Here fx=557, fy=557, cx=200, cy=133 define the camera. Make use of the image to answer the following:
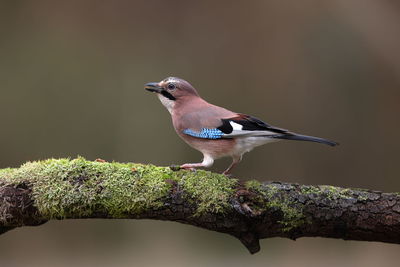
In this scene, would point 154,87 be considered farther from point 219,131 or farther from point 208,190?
point 208,190

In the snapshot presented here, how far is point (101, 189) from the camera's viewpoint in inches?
133

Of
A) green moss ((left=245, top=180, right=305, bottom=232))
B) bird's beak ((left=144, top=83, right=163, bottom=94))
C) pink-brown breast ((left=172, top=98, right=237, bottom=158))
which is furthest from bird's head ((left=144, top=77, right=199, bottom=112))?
green moss ((left=245, top=180, right=305, bottom=232))

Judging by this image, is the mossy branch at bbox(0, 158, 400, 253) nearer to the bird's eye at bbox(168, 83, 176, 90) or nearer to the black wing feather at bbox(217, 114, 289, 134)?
the black wing feather at bbox(217, 114, 289, 134)

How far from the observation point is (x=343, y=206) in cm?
351

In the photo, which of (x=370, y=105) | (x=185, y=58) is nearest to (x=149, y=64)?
(x=185, y=58)

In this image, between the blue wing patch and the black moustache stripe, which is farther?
the black moustache stripe

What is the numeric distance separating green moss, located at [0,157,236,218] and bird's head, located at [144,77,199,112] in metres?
1.45

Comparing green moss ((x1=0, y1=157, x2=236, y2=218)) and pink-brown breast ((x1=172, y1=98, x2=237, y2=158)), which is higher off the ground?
pink-brown breast ((x1=172, y1=98, x2=237, y2=158))

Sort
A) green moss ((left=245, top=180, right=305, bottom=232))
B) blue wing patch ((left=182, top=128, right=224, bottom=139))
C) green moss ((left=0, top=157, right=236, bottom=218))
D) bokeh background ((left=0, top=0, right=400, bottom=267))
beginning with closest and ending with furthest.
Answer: green moss ((left=0, top=157, right=236, bottom=218))
green moss ((left=245, top=180, right=305, bottom=232))
blue wing patch ((left=182, top=128, right=224, bottom=139))
bokeh background ((left=0, top=0, right=400, bottom=267))

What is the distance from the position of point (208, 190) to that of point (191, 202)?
15cm

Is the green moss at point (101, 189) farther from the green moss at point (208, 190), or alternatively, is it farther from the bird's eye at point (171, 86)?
the bird's eye at point (171, 86)

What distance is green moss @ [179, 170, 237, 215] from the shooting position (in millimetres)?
3406

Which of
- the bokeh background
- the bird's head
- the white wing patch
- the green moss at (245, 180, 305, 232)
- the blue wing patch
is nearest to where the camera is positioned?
the green moss at (245, 180, 305, 232)

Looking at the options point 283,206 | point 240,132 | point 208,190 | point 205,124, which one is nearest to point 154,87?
point 205,124
